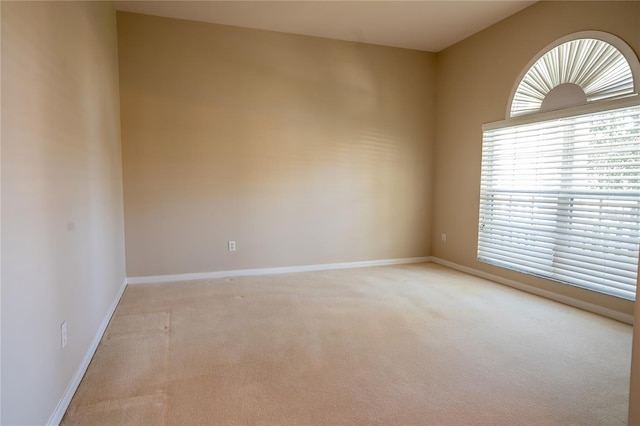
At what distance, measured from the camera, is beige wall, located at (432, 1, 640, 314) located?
2.93 metres

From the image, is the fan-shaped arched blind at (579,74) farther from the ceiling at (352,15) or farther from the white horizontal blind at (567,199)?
the ceiling at (352,15)

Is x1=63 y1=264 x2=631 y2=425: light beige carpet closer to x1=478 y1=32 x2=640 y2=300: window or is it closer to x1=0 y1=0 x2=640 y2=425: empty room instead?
x1=0 y1=0 x2=640 y2=425: empty room

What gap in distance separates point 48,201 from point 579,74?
4003 millimetres

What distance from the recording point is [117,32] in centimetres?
354

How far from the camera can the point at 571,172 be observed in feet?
10.3

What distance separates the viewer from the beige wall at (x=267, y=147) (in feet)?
12.2

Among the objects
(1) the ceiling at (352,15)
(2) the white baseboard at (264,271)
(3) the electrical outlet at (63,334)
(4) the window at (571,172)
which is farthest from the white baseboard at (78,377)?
(4) the window at (571,172)

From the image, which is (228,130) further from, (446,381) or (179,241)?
(446,381)

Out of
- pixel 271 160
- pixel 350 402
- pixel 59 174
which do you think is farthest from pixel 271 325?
pixel 271 160

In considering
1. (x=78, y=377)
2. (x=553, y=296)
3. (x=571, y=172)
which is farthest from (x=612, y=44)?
(x=78, y=377)

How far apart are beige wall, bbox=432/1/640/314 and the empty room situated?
0.09 feet

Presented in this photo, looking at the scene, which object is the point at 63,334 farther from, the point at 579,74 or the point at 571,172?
the point at 579,74

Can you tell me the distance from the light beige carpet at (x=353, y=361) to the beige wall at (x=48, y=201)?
0.37 metres

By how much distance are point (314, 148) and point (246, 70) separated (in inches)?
46.6
